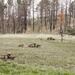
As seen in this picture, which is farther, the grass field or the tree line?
the tree line

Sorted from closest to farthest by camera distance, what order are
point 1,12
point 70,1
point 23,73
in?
point 23,73 < point 1,12 < point 70,1

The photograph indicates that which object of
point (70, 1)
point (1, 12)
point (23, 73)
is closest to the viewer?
point (23, 73)

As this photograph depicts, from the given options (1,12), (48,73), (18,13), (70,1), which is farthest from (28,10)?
(48,73)

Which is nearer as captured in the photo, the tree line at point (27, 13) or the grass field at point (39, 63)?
the grass field at point (39, 63)

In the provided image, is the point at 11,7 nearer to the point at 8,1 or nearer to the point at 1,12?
the point at 8,1

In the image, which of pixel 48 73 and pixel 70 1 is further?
pixel 70 1

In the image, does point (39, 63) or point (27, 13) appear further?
point (27, 13)

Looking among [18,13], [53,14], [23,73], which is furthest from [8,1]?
[23,73]

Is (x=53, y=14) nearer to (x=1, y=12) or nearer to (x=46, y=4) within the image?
(x=46, y=4)

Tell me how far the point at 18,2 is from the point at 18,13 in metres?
4.46

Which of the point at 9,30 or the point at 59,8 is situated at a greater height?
the point at 59,8

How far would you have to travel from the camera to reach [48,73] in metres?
10.1

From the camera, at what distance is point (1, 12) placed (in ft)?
272

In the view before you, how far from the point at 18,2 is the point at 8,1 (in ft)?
21.0
